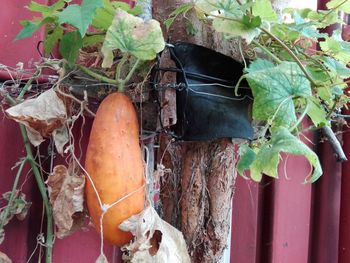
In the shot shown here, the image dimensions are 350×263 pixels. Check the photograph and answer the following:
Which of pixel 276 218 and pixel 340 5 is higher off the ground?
pixel 340 5

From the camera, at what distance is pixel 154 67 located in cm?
76

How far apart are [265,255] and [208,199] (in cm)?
82

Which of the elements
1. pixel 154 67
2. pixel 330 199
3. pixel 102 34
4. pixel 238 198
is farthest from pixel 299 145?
pixel 330 199

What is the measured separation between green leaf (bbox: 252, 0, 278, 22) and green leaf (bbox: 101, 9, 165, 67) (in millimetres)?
153

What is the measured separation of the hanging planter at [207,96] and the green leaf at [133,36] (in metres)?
0.07

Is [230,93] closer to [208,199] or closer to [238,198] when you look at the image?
[208,199]

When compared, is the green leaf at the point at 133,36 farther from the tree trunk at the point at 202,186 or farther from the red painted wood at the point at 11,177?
the red painted wood at the point at 11,177

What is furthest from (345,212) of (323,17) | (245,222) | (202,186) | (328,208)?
(202,186)

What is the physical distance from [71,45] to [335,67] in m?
0.45

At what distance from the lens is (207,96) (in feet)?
2.43

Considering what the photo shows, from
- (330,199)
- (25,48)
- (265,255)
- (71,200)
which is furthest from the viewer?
(330,199)

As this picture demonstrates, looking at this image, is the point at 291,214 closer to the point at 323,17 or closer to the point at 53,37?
the point at 323,17

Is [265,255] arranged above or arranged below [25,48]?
below

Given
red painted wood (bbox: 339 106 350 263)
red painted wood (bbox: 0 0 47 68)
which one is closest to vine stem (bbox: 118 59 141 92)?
red painted wood (bbox: 0 0 47 68)
